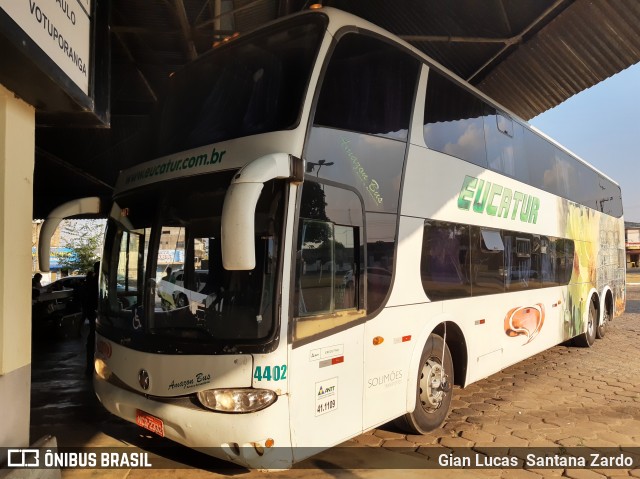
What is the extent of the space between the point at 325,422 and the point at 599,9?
295 inches

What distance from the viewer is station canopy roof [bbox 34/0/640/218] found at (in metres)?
7.75

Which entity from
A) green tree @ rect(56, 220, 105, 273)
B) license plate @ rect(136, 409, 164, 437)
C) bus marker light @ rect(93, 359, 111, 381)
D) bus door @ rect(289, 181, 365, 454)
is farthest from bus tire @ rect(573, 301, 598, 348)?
green tree @ rect(56, 220, 105, 273)

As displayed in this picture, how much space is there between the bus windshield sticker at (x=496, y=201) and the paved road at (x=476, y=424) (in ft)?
8.46

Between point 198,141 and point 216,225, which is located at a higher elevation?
point 198,141

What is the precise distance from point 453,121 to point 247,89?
2806mm

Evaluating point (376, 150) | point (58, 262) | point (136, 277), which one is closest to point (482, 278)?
point (376, 150)

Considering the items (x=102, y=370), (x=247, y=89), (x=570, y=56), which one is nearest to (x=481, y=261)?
(x=247, y=89)

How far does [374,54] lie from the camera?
486cm

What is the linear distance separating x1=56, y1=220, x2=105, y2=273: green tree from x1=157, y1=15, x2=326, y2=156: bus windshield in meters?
33.7

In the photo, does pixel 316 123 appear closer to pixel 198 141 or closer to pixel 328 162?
pixel 328 162

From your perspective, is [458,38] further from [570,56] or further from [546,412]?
[546,412]

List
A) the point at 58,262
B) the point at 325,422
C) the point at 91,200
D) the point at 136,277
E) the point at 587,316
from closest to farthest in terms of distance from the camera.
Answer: the point at 325,422, the point at 136,277, the point at 91,200, the point at 587,316, the point at 58,262

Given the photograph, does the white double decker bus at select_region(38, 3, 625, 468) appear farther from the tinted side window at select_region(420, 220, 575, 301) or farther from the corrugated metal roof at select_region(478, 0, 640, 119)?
the corrugated metal roof at select_region(478, 0, 640, 119)

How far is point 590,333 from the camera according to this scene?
10.9 metres
